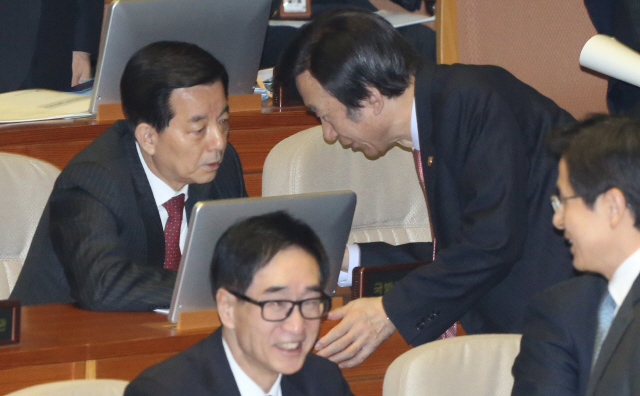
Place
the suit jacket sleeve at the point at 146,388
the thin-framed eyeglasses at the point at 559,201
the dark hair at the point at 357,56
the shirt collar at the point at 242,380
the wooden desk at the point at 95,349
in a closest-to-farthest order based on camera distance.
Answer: the suit jacket sleeve at the point at 146,388, the shirt collar at the point at 242,380, the thin-framed eyeglasses at the point at 559,201, the wooden desk at the point at 95,349, the dark hair at the point at 357,56

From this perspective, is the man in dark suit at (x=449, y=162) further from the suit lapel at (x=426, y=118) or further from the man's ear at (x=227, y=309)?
the man's ear at (x=227, y=309)

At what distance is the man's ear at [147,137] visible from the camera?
97.7 inches

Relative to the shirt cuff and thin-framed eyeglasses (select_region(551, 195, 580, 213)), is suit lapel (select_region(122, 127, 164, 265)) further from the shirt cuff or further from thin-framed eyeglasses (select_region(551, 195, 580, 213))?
thin-framed eyeglasses (select_region(551, 195, 580, 213))

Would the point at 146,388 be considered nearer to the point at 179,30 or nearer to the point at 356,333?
the point at 356,333

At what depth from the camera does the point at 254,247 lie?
165 centimetres

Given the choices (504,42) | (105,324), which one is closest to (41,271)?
(105,324)

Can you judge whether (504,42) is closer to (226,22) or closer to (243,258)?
(226,22)

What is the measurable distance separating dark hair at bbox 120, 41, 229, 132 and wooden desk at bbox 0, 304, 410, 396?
0.56m

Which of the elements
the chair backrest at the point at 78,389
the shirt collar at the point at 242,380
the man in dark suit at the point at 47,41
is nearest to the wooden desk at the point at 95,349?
the chair backrest at the point at 78,389

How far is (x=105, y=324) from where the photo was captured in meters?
2.11

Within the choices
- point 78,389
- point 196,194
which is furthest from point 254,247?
point 196,194

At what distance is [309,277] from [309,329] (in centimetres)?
9

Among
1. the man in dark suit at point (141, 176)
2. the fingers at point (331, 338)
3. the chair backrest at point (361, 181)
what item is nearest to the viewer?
the fingers at point (331, 338)

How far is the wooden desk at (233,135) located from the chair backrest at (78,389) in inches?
54.6
